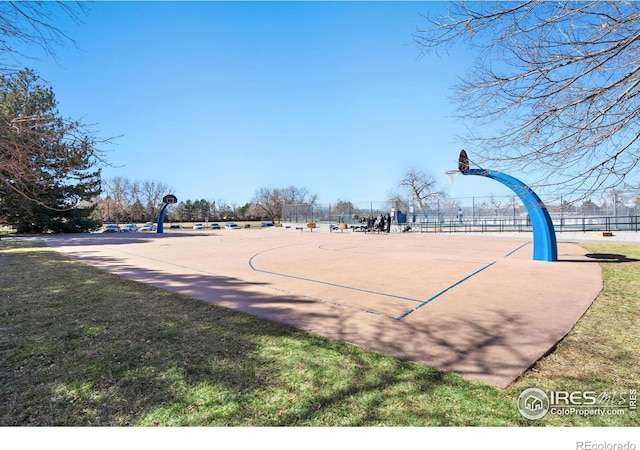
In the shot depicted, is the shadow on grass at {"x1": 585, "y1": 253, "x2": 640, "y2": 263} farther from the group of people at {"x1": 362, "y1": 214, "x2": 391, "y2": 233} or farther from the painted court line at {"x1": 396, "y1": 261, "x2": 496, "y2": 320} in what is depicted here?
the group of people at {"x1": 362, "y1": 214, "x2": 391, "y2": 233}

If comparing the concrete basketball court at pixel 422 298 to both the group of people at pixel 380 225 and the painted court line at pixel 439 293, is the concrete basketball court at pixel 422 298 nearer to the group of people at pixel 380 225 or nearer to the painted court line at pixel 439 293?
the painted court line at pixel 439 293

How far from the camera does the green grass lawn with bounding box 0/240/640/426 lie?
2529mm

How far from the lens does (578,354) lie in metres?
3.60

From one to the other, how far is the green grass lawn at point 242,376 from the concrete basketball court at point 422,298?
0.32 metres

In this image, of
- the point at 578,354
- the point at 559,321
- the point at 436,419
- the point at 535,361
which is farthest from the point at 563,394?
the point at 559,321

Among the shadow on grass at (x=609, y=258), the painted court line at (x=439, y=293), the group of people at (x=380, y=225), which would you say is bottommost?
the painted court line at (x=439, y=293)

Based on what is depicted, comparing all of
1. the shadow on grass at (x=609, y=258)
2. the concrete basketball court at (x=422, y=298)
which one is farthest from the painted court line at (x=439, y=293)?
the shadow on grass at (x=609, y=258)

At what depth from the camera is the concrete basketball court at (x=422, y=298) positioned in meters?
3.86

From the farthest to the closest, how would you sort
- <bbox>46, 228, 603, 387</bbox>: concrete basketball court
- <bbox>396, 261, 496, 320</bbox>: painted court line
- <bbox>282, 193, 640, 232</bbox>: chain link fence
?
<bbox>282, 193, 640, 232</bbox>: chain link fence → <bbox>396, 261, 496, 320</bbox>: painted court line → <bbox>46, 228, 603, 387</bbox>: concrete basketball court

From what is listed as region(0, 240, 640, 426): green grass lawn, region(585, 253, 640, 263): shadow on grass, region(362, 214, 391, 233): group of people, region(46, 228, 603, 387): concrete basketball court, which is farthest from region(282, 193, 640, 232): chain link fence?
region(0, 240, 640, 426): green grass lawn

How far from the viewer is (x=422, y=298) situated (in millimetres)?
6168

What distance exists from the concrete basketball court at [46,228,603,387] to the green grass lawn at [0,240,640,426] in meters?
0.32

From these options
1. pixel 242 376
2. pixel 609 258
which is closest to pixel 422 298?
pixel 242 376
